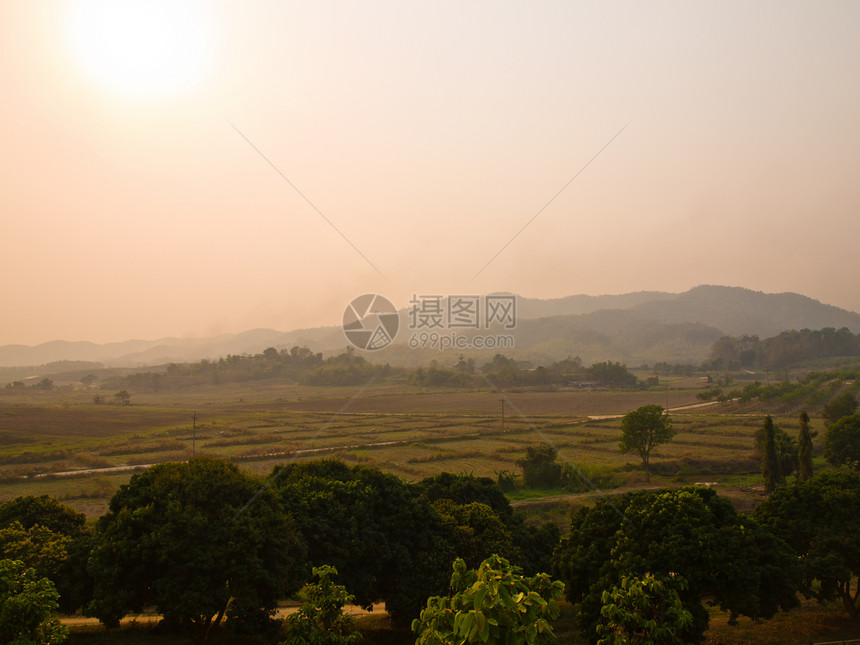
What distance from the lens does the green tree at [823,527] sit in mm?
14898

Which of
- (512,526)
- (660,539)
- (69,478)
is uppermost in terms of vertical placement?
(660,539)

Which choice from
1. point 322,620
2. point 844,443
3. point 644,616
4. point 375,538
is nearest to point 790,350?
point 844,443

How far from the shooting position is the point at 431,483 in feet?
73.7

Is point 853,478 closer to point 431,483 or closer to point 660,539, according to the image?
point 660,539

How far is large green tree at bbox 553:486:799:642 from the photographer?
12844 millimetres

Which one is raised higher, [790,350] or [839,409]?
[790,350]

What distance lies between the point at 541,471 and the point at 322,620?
27.8 metres

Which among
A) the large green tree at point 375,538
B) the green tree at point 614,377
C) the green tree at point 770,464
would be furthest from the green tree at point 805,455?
the green tree at point 614,377

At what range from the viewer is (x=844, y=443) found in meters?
35.1

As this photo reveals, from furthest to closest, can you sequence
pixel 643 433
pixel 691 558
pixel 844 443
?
1. pixel 643 433
2. pixel 844 443
3. pixel 691 558

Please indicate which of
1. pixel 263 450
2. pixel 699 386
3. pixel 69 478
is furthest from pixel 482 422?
pixel 699 386

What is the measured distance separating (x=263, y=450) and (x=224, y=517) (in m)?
33.7

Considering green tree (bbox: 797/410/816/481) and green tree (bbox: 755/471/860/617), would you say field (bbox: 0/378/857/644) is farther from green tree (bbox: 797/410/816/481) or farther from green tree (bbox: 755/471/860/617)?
green tree (bbox: 797/410/816/481)

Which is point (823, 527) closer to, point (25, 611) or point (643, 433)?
point (25, 611)
